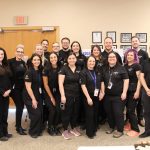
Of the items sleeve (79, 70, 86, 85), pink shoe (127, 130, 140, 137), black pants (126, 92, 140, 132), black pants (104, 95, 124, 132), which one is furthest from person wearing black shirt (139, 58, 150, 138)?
sleeve (79, 70, 86, 85)

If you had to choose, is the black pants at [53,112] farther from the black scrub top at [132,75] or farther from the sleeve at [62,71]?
the black scrub top at [132,75]

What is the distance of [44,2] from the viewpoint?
638cm

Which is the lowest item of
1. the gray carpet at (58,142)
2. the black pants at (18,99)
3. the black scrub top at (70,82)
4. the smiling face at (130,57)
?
the gray carpet at (58,142)

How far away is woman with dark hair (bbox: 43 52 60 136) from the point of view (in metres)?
4.32

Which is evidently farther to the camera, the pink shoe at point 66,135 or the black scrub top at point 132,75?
the black scrub top at point 132,75

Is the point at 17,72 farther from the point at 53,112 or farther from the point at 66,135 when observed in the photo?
the point at 66,135

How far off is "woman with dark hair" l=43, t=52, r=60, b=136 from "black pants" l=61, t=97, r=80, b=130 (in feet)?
0.59

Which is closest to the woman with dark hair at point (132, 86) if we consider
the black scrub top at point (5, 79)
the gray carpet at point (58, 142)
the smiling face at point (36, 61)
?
the gray carpet at point (58, 142)

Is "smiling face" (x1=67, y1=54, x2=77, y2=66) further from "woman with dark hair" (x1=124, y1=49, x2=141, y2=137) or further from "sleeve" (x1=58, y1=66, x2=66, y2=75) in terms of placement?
"woman with dark hair" (x1=124, y1=49, x2=141, y2=137)

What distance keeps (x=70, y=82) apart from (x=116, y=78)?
0.74m

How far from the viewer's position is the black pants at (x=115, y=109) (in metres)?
4.25

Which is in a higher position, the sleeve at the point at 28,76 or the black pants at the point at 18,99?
the sleeve at the point at 28,76

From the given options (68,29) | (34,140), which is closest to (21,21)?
(68,29)

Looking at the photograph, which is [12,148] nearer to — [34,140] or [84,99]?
[34,140]
